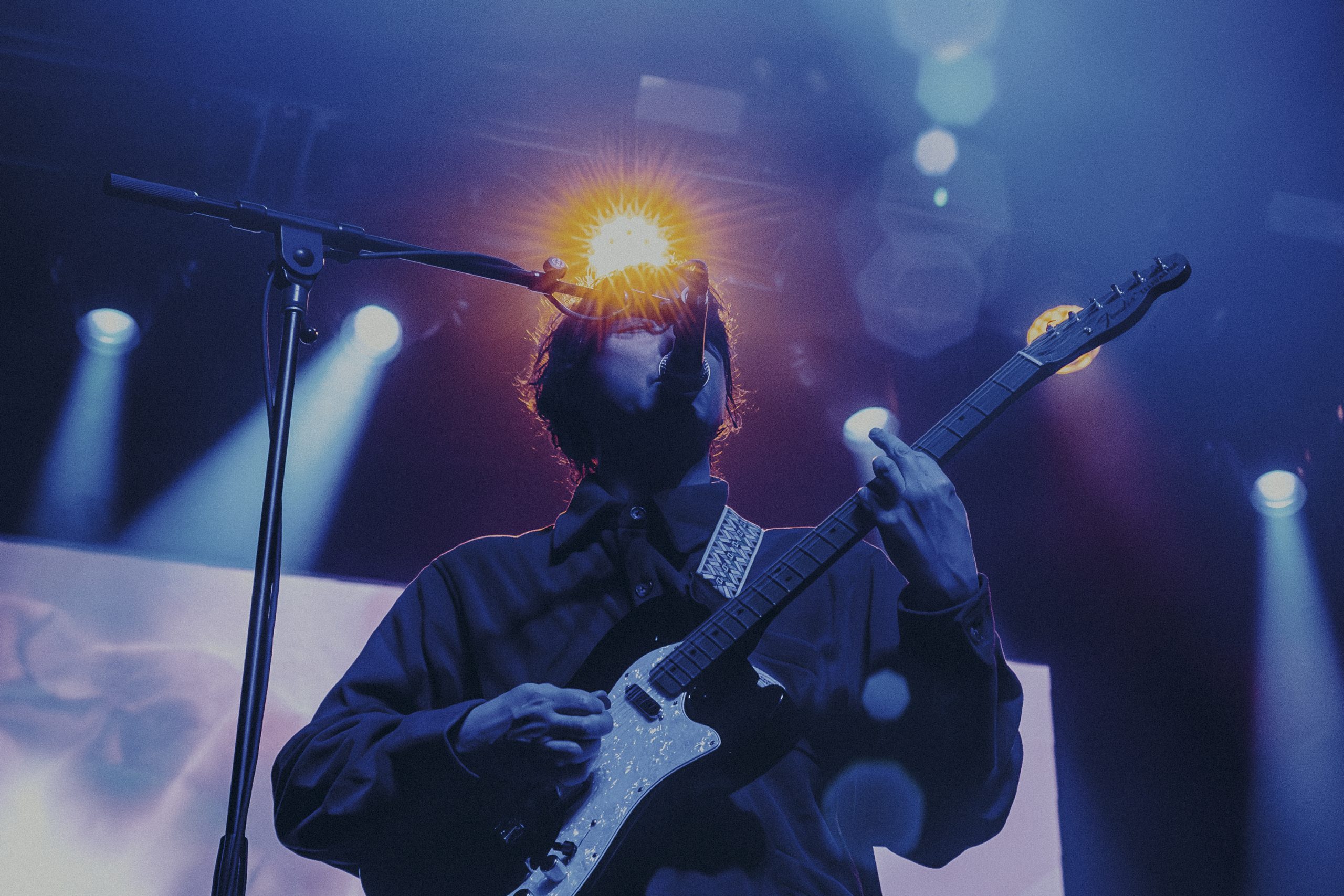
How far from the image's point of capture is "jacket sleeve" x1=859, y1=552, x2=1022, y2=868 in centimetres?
143

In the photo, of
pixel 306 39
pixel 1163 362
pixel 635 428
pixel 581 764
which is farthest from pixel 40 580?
pixel 1163 362

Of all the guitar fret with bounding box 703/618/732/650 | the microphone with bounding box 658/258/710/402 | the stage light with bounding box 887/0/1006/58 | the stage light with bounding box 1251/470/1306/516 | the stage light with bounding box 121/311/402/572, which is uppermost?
the stage light with bounding box 887/0/1006/58

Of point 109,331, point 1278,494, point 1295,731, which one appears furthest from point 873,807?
point 109,331

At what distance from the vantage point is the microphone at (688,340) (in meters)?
1.53

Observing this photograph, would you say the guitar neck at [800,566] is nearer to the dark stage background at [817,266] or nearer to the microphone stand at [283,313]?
the microphone stand at [283,313]

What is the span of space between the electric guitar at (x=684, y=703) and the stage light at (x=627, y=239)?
7.28ft

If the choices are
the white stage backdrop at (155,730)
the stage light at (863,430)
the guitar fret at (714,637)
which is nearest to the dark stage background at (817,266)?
the stage light at (863,430)

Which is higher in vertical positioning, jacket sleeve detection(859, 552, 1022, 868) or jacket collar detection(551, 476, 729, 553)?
jacket collar detection(551, 476, 729, 553)

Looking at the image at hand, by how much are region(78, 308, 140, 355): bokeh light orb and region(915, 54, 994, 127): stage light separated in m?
3.10

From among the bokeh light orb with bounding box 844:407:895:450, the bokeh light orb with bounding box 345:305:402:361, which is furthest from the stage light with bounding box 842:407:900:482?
the bokeh light orb with bounding box 345:305:402:361

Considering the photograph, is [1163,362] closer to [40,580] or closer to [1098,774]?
[1098,774]

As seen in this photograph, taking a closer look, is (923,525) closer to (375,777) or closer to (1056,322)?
(375,777)

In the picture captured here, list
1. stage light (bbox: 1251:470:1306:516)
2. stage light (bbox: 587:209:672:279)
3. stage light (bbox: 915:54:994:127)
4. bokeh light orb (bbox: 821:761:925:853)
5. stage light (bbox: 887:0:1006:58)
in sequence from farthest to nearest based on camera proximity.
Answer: stage light (bbox: 1251:470:1306:516) → stage light (bbox: 587:209:672:279) → stage light (bbox: 915:54:994:127) → stage light (bbox: 887:0:1006:58) → bokeh light orb (bbox: 821:761:925:853)

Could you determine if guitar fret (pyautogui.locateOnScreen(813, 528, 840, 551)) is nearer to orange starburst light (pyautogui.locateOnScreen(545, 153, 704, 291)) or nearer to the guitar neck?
the guitar neck
